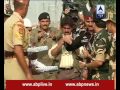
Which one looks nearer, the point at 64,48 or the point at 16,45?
the point at 16,45

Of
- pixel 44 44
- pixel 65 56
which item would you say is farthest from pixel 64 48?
pixel 44 44

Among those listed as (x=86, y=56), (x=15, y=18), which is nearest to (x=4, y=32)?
(x=15, y=18)

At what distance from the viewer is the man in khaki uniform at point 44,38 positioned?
1339cm

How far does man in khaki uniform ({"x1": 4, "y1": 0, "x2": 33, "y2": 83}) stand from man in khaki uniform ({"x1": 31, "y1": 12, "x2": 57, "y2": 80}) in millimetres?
181

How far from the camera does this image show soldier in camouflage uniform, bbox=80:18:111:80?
44.0 feet

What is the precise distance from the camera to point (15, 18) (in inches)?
526

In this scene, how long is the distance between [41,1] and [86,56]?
119 cm

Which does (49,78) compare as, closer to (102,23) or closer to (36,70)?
(36,70)

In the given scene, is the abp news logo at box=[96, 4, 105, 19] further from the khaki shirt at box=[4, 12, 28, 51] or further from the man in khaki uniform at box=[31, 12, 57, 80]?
the khaki shirt at box=[4, 12, 28, 51]

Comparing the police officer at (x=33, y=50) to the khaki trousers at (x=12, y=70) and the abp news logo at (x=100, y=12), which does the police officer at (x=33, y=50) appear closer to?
the khaki trousers at (x=12, y=70)

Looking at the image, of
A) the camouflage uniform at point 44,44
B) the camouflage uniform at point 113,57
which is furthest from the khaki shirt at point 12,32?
the camouflage uniform at point 113,57

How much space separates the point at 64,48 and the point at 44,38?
0.37 metres

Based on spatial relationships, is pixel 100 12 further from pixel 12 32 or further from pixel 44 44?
pixel 12 32

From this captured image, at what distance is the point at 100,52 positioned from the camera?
1340 centimetres
